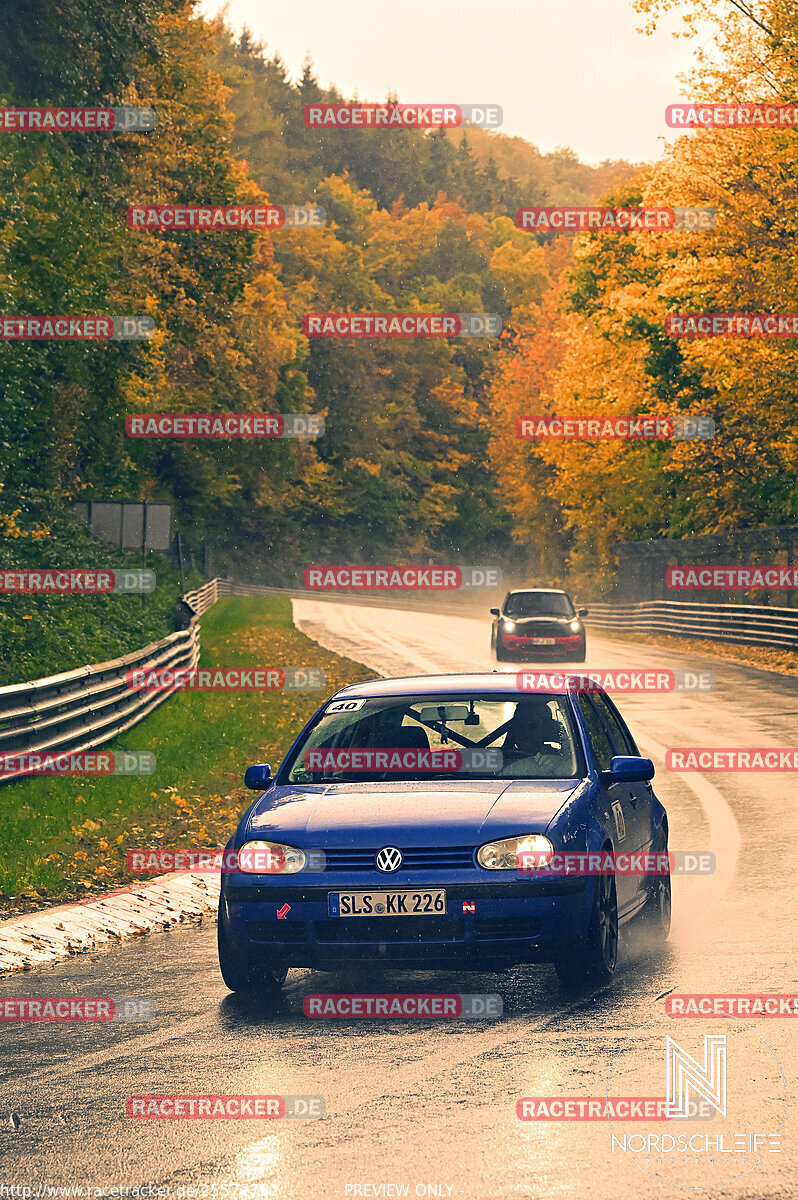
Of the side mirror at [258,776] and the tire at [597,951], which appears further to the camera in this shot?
the side mirror at [258,776]

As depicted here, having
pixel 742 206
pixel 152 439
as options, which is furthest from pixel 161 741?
pixel 152 439

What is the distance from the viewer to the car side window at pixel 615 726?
9.55 metres

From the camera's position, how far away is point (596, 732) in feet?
29.9

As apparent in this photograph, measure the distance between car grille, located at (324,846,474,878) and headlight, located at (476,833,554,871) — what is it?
0.21 ft

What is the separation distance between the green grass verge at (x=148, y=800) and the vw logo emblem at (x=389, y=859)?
141 inches

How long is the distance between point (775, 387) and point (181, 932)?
2852 centimetres

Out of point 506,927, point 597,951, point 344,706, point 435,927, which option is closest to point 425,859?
point 435,927

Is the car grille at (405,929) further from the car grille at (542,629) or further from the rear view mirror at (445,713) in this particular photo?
the car grille at (542,629)

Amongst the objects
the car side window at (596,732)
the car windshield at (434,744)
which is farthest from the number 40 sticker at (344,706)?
the car side window at (596,732)

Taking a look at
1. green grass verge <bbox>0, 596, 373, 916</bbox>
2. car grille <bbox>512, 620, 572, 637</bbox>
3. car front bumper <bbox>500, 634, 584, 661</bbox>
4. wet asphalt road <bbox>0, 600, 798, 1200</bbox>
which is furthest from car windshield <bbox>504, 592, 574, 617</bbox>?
wet asphalt road <bbox>0, 600, 798, 1200</bbox>

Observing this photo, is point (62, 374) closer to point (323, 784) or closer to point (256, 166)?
point (323, 784)

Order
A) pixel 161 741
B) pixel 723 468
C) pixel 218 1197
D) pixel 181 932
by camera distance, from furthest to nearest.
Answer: pixel 723 468 < pixel 161 741 < pixel 181 932 < pixel 218 1197

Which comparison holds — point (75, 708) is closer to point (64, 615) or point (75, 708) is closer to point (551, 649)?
point (64, 615)

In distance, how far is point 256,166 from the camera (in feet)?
390
